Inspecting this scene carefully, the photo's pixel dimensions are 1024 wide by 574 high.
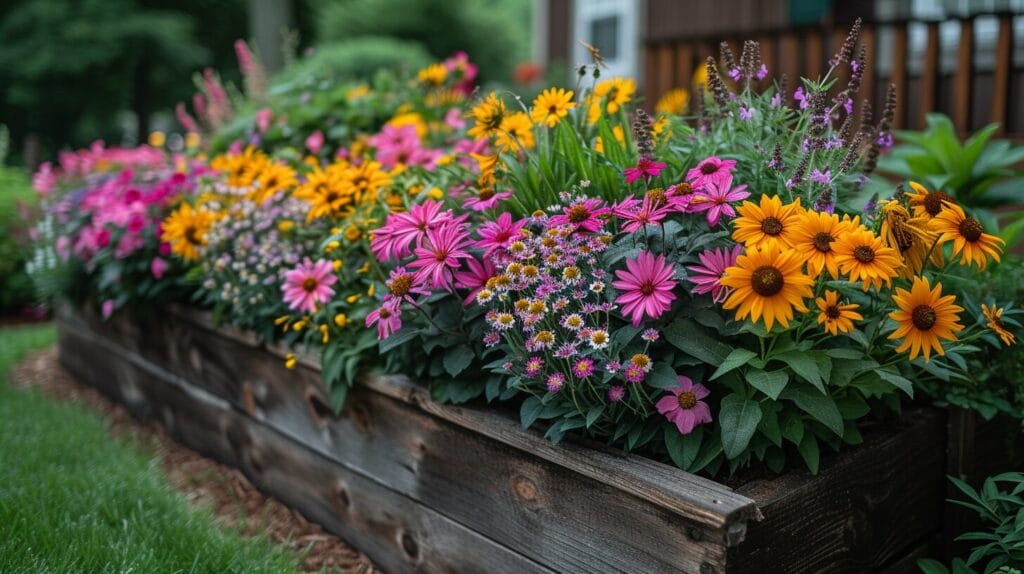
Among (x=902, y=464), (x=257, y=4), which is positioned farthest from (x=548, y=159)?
(x=257, y=4)

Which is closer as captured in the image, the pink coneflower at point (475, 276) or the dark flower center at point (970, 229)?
the dark flower center at point (970, 229)

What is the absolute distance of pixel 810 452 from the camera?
1514 millimetres

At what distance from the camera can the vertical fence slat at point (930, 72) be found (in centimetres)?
460

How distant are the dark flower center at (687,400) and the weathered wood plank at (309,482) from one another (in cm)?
45

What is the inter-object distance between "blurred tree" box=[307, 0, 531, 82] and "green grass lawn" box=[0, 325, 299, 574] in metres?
10.1

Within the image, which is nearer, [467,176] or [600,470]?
[600,470]

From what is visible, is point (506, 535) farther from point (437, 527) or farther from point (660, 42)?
point (660, 42)

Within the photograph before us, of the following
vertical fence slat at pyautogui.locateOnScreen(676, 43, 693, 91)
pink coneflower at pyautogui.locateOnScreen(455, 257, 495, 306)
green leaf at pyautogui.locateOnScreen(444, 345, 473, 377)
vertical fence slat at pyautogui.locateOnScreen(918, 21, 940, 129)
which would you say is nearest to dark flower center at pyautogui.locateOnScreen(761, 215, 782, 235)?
pink coneflower at pyautogui.locateOnScreen(455, 257, 495, 306)

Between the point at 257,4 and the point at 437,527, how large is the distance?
10885mm

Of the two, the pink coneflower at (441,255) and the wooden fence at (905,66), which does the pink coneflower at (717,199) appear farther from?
the wooden fence at (905,66)

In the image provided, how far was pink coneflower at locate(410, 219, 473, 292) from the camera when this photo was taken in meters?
1.69

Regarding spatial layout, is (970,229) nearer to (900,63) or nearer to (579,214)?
(579,214)

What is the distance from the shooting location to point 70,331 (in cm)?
399

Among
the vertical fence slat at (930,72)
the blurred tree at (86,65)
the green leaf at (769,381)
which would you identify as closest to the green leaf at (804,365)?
the green leaf at (769,381)
